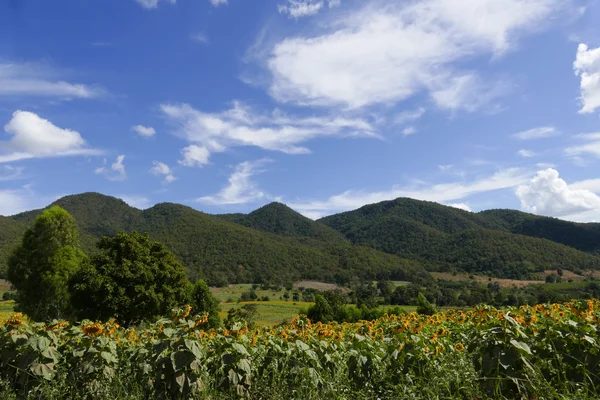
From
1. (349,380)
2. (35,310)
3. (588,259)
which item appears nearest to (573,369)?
(349,380)

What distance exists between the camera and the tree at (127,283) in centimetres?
2177

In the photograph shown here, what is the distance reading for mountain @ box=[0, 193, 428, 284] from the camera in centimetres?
11488

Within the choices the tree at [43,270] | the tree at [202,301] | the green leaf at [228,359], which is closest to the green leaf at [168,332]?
the green leaf at [228,359]

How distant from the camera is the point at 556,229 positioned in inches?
6294

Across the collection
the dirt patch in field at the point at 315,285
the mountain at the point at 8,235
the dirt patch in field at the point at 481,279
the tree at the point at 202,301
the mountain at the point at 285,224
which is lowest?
the dirt patch in field at the point at 315,285

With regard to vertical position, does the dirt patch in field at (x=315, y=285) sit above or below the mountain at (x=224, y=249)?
below

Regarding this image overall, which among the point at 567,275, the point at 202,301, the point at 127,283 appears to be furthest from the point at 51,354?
the point at 567,275

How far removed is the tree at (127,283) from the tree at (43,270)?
483cm

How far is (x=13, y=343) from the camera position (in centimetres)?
502

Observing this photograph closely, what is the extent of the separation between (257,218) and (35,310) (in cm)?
16248

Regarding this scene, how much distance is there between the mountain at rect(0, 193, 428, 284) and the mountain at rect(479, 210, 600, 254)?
205 ft

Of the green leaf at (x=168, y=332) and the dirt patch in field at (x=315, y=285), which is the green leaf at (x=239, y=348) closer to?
the green leaf at (x=168, y=332)

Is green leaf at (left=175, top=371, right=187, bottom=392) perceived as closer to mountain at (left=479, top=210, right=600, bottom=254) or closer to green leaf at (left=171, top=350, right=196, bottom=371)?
green leaf at (left=171, top=350, right=196, bottom=371)

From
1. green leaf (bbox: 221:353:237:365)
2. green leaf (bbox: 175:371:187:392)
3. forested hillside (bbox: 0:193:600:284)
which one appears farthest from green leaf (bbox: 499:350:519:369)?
forested hillside (bbox: 0:193:600:284)
